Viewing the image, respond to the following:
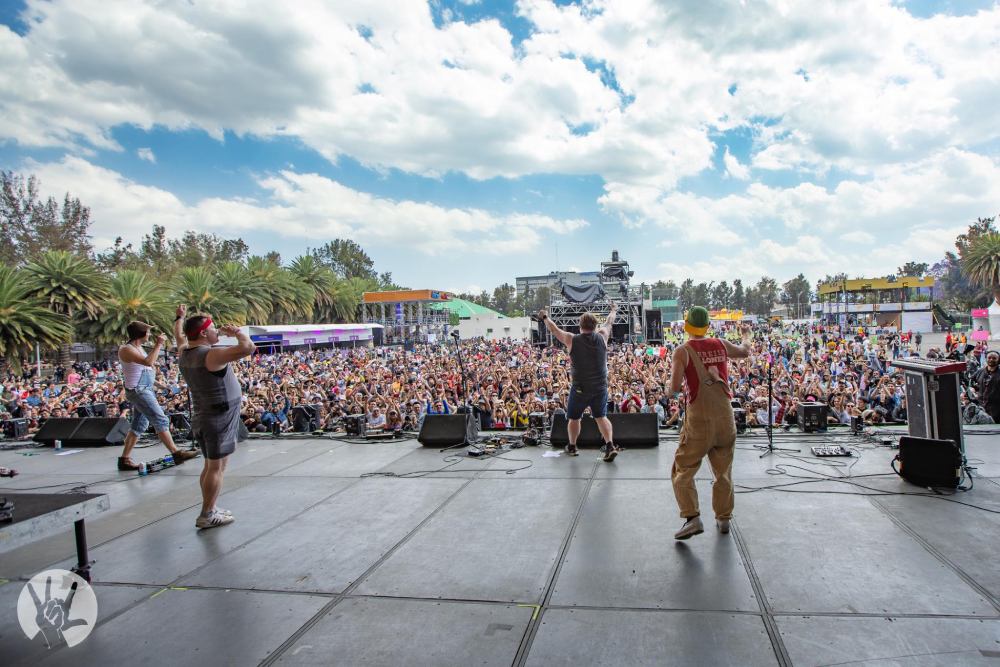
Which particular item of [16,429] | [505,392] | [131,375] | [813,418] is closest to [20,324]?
[16,429]

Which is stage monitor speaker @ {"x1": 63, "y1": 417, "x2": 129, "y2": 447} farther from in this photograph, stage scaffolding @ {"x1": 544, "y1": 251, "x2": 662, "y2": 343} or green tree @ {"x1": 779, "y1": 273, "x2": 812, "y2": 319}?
green tree @ {"x1": 779, "y1": 273, "x2": 812, "y2": 319}

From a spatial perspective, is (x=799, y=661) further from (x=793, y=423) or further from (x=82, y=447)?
(x=82, y=447)

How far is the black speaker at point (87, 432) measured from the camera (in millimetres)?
7734

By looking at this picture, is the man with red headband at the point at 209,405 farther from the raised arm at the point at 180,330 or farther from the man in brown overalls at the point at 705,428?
the man in brown overalls at the point at 705,428

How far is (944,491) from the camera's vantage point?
420 cm

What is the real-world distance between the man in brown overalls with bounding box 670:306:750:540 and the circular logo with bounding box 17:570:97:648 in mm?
3361

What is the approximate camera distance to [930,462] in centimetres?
432

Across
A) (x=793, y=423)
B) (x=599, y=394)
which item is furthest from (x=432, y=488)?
(x=793, y=423)

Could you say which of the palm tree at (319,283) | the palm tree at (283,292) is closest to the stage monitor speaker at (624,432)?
the palm tree at (283,292)

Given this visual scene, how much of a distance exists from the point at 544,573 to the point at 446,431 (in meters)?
3.79

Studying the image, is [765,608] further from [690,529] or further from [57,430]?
[57,430]

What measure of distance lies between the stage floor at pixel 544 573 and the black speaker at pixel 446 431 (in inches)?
56.7

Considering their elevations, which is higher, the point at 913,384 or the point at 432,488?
the point at 913,384

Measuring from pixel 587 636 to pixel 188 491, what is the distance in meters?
4.35
